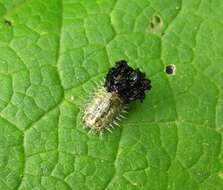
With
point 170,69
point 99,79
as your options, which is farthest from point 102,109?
point 170,69

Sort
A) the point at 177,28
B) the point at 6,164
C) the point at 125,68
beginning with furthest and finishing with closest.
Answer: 1. the point at 177,28
2. the point at 125,68
3. the point at 6,164

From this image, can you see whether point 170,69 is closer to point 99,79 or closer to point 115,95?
point 115,95

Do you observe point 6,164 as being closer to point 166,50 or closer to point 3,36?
point 3,36

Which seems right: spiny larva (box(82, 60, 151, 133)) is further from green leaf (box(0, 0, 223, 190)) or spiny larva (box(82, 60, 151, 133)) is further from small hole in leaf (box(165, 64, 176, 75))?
small hole in leaf (box(165, 64, 176, 75))

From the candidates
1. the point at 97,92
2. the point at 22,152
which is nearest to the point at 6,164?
the point at 22,152

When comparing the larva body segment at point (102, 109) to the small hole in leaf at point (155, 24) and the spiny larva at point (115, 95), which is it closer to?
the spiny larva at point (115, 95)

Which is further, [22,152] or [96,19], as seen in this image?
[96,19]

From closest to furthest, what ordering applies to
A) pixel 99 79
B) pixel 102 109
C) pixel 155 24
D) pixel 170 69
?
1. pixel 102 109
2. pixel 99 79
3. pixel 170 69
4. pixel 155 24
